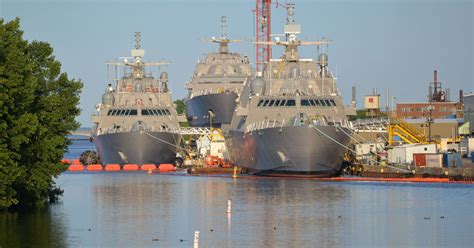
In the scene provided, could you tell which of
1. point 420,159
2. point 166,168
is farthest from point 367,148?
point 166,168

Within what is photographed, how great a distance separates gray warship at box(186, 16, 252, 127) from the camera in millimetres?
154375

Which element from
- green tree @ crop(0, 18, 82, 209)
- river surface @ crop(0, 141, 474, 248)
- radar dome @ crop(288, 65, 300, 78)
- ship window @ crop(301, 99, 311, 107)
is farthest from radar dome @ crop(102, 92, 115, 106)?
green tree @ crop(0, 18, 82, 209)

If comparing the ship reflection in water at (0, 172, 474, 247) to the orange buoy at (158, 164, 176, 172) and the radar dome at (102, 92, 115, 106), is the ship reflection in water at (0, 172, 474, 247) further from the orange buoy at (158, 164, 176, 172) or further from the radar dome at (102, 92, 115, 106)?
the radar dome at (102, 92, 115, 106)

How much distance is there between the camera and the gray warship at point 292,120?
103000 mm

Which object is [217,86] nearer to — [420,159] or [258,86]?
[258,86]

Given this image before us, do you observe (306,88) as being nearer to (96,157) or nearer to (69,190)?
(69,190)

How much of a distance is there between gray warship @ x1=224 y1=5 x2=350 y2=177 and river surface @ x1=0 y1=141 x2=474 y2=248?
9.80 feet

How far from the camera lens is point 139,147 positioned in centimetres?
13550

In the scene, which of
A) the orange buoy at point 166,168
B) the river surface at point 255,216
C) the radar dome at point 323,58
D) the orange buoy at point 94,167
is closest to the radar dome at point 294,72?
the radar dome at point 323,58

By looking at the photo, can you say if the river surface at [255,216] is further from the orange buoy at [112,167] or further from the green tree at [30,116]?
the orange buoy at [112,167]

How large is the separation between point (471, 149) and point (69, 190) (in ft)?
119

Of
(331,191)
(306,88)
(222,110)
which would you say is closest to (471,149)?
(306,88)

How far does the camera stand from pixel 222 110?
154625 mm

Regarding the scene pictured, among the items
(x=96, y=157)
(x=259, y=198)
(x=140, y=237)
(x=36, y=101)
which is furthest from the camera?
(x=96, y=157)
